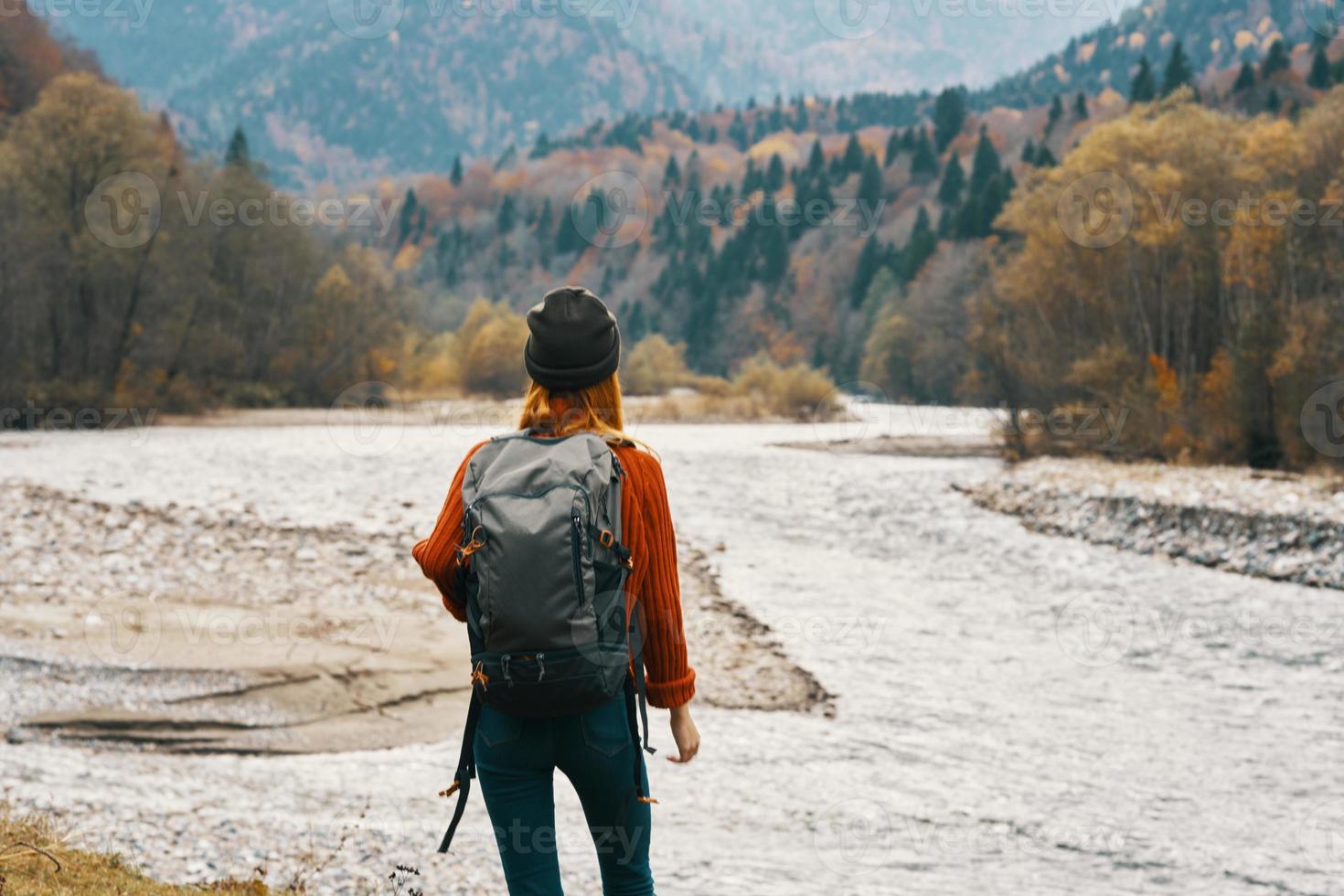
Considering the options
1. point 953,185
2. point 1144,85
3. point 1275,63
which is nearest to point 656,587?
point 1144,85

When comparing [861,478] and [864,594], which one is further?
[861,478]

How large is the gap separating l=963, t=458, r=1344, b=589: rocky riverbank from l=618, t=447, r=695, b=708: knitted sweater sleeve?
1760 centimetres

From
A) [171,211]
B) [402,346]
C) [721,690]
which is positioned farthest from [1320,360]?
[402,346]

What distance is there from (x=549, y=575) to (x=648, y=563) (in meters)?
0.29

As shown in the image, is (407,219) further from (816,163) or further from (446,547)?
(446,547)

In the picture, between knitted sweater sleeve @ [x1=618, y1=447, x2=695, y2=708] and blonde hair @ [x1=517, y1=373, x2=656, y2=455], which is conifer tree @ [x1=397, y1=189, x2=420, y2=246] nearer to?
blonde hair @ [x1=517, y1=373, x2=656, y2=455]

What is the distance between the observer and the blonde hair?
2.97m

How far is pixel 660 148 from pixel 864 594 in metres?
175

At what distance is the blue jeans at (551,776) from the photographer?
280 centimetres

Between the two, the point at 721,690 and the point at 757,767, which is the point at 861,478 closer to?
the point at 721,690

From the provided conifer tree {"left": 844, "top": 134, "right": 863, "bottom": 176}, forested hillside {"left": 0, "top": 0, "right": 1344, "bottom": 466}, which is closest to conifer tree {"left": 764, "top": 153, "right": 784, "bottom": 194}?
conifer tree {"left": 844, "top": 134, "right": 863, "bottom": 176}

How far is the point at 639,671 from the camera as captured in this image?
2.96 m

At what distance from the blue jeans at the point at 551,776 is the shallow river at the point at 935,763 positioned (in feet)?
10.6

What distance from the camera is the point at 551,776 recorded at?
9.05 ft
